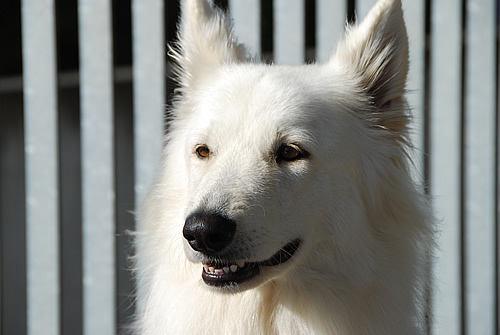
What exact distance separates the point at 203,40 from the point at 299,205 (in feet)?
3.24

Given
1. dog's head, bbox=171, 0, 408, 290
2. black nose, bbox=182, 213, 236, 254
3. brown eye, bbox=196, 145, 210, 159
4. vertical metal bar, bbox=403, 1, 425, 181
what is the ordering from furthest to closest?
1. vertical metal bar, bbox=403, 1, 425, 181
2. brown eye, bbox=196, 145, 210, 159
3. dog's head, bbox=171, 0, 408, 290
4. black nose, bbox=182, 213, 236, 254

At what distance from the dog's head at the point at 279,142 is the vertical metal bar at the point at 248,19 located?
1.20m

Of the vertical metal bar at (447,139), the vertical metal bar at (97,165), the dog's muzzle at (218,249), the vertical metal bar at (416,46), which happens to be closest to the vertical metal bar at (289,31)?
the vertical metal bar at (416,46)

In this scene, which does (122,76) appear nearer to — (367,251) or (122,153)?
(122,153)

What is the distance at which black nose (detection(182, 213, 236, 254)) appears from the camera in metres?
1.65

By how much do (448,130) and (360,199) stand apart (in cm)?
187

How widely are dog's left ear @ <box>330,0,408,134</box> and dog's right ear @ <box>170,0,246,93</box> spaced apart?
0.55m

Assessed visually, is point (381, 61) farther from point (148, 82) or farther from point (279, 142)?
point (148, 82)

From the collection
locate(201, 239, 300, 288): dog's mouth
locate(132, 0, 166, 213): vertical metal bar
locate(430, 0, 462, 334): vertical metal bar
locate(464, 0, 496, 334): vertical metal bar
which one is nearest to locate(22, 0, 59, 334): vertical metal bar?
locate(132, 0, 166, 213): vertical metal bar

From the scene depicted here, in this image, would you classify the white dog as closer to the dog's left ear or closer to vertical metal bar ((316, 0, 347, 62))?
the dog's left ear

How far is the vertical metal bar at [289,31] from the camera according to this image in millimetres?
3641

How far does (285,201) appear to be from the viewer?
1.88 meters

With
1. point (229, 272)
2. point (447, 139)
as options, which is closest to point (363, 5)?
point (447, 139)

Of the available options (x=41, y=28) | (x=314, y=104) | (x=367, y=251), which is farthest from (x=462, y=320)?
(x=41, y=28)
